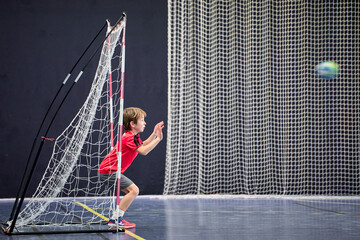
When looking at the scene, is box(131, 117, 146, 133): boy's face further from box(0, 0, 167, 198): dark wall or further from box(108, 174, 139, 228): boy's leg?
box(0, 0, 167, 198): dark wall

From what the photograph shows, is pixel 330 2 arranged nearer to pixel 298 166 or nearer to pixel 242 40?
pixel 242 40

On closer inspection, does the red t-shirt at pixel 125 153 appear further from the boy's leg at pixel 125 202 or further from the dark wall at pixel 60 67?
the dark wall at pixel 60 67

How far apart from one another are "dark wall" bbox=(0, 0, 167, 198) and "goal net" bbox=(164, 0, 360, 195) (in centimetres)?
45

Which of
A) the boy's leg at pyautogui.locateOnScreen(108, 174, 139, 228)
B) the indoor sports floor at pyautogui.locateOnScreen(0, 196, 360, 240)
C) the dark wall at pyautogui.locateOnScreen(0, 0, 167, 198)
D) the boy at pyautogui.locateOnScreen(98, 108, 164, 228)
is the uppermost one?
the dark wall at pyautogui.locateOnScreen(0, 0, 167, 198)

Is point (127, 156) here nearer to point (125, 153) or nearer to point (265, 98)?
point (125, 153)

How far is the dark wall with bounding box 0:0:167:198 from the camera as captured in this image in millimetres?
9023

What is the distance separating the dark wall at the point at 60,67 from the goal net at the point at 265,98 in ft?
1.48

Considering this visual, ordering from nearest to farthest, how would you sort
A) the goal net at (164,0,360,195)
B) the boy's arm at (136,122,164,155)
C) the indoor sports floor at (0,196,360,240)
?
the indoor sports floor at (0,196,360,240) → the boy's arm at (136,122,164,155) → the goal net at (164,0,360,195)

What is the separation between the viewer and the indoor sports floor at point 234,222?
4230 mm

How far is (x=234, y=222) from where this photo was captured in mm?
5270

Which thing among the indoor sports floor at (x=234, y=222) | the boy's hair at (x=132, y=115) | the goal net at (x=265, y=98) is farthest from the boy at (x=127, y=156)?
the goal net at (x=265, y=98)

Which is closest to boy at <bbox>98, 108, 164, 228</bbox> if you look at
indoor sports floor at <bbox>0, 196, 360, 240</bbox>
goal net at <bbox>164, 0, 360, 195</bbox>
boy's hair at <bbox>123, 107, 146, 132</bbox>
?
boy's hair at <bbox>123, 107, 146, 132</bbox>

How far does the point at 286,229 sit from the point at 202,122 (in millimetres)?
4998

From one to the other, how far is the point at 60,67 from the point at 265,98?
4057mm
